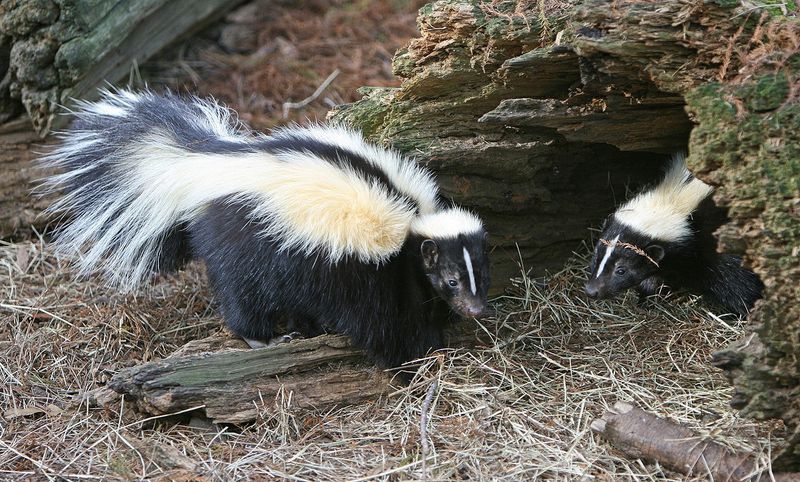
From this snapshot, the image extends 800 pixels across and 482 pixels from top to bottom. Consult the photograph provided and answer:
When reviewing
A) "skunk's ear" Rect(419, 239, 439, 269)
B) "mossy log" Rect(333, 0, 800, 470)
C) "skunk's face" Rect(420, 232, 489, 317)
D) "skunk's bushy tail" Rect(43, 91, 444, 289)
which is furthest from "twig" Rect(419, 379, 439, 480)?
"mossy log" Rect(333, 0, 800, 470)

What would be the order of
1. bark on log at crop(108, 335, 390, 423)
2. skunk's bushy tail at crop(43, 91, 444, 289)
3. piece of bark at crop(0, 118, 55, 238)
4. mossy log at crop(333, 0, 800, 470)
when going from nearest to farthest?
mossy log at crop(333, 0, 800, 470)
bark on log at crop(108, 335, 390, 423)
skunk's bushy tail at crop(43, 91, 444, 289)
piece of bark at crop(0, 118, 55, 238)

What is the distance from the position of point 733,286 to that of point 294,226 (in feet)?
8.80

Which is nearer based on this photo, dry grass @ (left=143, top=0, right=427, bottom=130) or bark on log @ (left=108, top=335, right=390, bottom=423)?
bark on log @ (left=108, top=335, right=390, bottom=423)

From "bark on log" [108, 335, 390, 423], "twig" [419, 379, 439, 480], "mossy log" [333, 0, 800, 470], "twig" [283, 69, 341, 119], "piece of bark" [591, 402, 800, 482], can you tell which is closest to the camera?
"mossy log" [333, 0, 800, 470]

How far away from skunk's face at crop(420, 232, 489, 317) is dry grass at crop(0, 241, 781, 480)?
1.16 feet

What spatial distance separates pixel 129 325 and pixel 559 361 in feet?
8.62

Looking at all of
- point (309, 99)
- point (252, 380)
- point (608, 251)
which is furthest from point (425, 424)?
point (309, 99)

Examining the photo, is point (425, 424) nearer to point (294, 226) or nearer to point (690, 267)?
point (294, 226)

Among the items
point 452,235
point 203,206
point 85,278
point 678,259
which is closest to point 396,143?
point 452,235

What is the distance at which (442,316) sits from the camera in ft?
17.4

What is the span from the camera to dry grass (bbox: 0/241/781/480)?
418cm

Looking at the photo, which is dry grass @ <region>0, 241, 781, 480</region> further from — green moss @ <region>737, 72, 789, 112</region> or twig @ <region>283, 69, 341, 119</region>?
twig @ <region>283, 69, 341, 119</region>

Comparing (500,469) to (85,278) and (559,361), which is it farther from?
(85,278)

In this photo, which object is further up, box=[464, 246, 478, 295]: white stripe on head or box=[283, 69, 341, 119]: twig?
box=[283, 69, 341, 119]: twig
